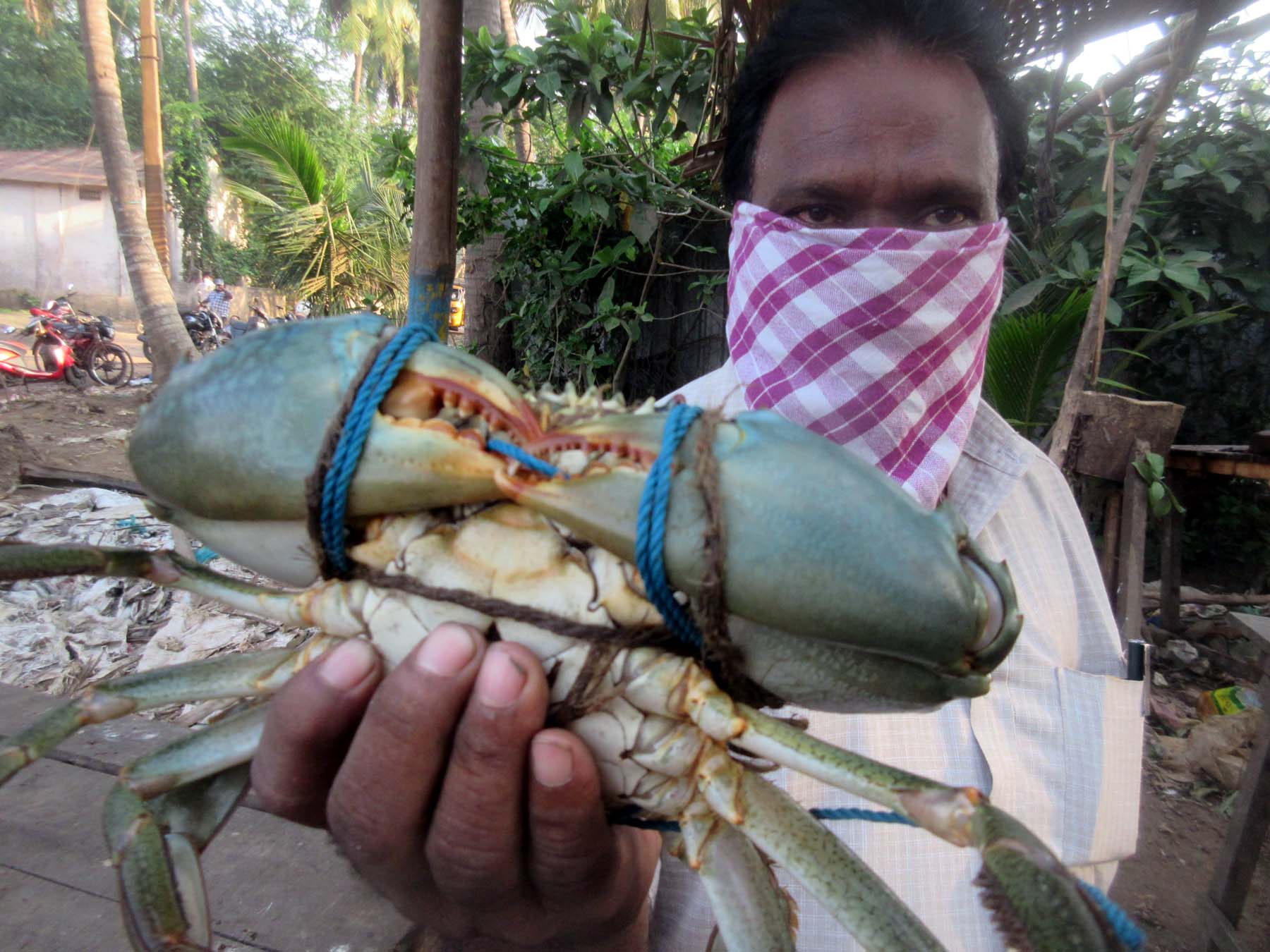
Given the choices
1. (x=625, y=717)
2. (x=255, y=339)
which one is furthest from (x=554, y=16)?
(x=625, y=717)

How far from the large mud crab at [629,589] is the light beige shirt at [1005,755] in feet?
1.82

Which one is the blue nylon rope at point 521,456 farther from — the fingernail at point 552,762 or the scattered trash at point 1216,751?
the scattered trash at point 1216,751

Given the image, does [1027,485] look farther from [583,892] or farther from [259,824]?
[259,824]

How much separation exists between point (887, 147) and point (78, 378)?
1192 centimetres

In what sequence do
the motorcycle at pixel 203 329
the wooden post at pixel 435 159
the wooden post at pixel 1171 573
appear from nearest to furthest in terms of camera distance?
the wooden post at pixel 435 159 < the wooden post at pixel 1171 573 < the motorcycle at pixel 203 329

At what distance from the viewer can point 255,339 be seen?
903 millimetres

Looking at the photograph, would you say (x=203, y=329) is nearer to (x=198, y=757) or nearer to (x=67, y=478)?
(x=67, y=478)

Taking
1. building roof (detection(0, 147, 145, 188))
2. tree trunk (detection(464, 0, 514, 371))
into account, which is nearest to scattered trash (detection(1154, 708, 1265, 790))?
tree trunk (detection(464, 0, 514, 371))

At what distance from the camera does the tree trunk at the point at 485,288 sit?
5367 millimetres

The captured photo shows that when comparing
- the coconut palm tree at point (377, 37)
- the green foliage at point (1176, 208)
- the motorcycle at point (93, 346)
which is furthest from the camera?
the coconut palm tree at point (377, 37)

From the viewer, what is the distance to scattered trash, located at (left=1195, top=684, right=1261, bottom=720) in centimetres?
370

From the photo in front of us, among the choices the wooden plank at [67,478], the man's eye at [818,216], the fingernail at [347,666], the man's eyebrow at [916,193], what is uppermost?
the man's eyebrow at [916,193]

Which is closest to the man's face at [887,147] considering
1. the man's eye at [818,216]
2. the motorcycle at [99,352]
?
the man's eye at [818,216]

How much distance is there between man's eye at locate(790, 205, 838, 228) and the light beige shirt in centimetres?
41
